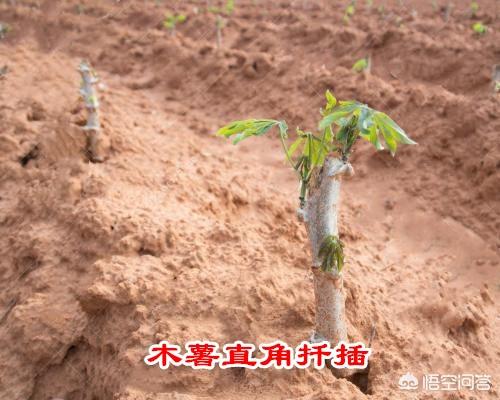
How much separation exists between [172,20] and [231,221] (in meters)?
5.52

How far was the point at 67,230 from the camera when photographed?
3400 millimetres

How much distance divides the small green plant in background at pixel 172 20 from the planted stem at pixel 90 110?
14.7 ft

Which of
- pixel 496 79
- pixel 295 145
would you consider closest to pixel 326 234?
pixel 295 145

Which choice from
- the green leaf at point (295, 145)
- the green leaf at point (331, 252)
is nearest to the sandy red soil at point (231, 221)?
the green leaf at point (331, 252)

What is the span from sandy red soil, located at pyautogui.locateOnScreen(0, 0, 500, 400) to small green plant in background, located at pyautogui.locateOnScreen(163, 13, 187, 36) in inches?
25.0

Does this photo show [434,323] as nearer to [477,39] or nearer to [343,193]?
[343,193]

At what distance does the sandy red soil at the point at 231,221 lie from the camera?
2654mm

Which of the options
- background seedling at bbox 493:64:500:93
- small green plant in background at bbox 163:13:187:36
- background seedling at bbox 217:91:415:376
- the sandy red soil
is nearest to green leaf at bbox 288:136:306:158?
background seedling at bbox 217:91:415:376

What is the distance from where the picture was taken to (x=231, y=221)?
3934 millimetres

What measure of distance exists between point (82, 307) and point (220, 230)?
3.20ft

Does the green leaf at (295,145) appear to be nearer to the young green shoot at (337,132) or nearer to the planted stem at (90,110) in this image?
the young green shoot at (337,132)

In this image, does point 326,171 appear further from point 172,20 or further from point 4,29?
point 4,29

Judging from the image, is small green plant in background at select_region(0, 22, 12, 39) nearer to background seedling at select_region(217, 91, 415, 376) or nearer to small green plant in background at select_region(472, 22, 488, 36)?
small green plant in background at select_region(472, 22, 488, 36)

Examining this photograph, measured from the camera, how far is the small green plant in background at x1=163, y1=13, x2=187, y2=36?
8166 mm
